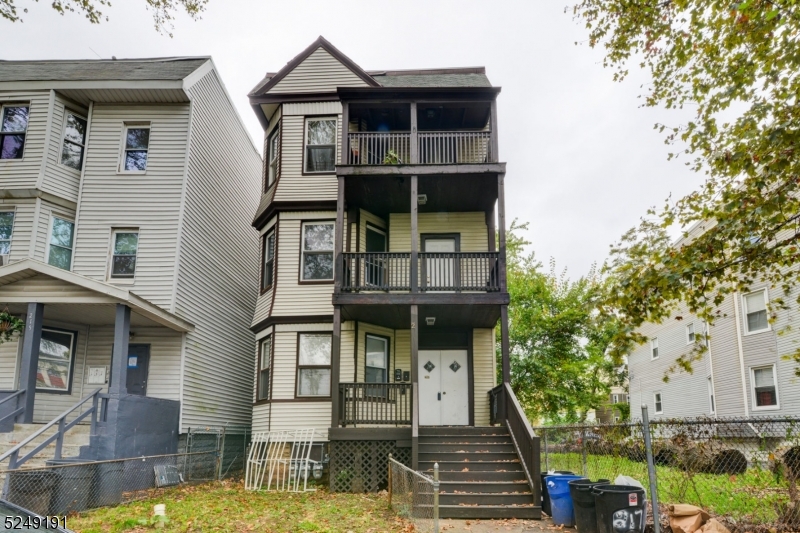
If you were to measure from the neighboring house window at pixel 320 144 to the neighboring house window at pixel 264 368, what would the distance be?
462 centimetres

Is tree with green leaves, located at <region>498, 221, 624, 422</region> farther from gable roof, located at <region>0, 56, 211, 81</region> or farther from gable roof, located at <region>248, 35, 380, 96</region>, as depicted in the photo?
gable roof, located at <region>0, 56, 211, 81</region>

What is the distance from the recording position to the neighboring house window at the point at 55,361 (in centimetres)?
1322

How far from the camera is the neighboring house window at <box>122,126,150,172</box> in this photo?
1504 centimetres

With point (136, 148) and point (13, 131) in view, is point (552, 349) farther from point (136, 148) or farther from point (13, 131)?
point (13, 131)

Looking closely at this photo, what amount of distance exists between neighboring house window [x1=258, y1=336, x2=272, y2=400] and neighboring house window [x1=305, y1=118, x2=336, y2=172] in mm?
4622

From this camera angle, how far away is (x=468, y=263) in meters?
14.2

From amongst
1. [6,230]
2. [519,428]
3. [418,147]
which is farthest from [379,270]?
[6,230]

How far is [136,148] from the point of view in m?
15.1

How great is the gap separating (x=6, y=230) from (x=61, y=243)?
1.24 meters

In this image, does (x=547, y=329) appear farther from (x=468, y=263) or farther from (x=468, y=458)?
(x=468, y=458)

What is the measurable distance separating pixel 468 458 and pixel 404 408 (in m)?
3.23

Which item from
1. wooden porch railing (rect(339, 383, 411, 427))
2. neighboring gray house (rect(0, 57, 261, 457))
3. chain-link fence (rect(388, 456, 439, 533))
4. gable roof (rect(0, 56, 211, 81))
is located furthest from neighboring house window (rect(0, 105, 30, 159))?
chain-link fence (rect(388, 456, 439, 533))

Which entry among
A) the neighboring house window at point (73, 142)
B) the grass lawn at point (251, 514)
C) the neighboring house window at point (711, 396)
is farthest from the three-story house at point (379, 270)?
the neighboring house window at point (711, 396)

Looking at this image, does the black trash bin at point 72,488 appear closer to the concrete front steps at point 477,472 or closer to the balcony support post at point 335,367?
the balcony support post at point 335,367
